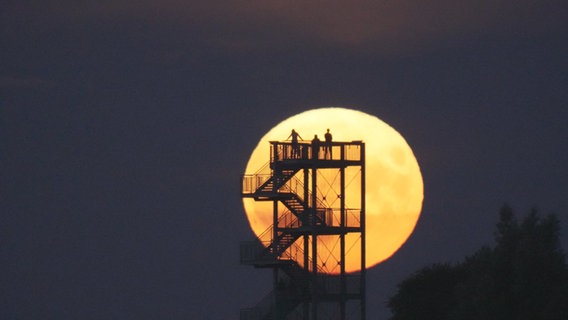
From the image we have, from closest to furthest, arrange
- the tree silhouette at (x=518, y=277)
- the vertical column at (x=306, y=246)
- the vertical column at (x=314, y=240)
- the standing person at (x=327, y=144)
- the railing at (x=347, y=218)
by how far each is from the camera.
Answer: the tree silhouette at (x=518, y=277) < the vertical column at (x=314, y=240) < the vertical column at (x=306, y=246) < the standing person at (x=327, y=144) < the railing at (x=347, y=218)

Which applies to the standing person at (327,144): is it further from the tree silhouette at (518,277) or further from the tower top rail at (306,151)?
the tree silhouette at (518,277)

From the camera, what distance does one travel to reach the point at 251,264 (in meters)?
124

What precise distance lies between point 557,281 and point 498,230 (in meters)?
4.70

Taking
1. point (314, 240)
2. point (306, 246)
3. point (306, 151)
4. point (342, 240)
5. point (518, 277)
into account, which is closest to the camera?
point (518, 277)

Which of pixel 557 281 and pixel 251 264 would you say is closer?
pixel 557 281

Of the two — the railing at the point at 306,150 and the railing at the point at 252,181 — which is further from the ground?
the railing at the point at 306,150

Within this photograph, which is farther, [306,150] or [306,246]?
[306,246]

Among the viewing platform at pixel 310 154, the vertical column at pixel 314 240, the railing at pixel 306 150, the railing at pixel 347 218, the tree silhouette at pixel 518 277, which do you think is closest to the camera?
the tree silhouette at pixel 518 277

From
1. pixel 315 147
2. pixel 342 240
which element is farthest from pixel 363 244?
pixel 315 147

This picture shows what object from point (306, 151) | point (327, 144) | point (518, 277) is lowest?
point (518, 277)

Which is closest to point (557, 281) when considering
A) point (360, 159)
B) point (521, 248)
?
point (521, 248)

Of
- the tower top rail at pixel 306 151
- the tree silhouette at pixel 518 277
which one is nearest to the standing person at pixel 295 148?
the tower top rail at pixel 306 151

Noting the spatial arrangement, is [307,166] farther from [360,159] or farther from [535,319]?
[535,319]

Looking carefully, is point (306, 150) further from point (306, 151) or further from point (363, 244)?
point (363, 244)
